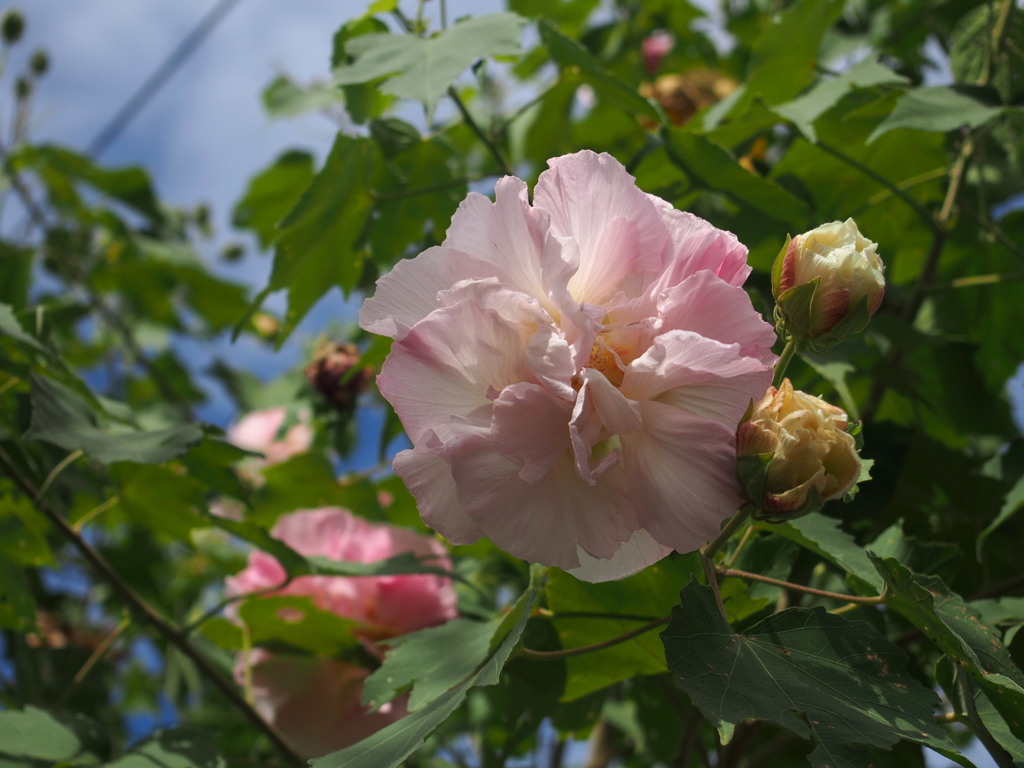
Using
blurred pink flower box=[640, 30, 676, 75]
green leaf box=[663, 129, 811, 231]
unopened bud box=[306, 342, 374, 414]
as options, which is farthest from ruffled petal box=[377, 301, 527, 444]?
blurred pink flower box=[640, 30, 676, 75]

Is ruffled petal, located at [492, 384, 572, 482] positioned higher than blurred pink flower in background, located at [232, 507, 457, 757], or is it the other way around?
ruffled petal, located at [492, 384, 572, 482]

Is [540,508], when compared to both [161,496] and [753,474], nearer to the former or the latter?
[753,474]

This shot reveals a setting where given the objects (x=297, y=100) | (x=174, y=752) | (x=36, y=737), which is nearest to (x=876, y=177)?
(x=297, y=100)

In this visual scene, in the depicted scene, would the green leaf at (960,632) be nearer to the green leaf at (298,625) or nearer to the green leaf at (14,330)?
the green leaf at (298,625)

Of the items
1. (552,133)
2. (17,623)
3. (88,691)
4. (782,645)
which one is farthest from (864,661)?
(88,691)

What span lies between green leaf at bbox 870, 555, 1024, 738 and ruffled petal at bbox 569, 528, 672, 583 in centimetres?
13

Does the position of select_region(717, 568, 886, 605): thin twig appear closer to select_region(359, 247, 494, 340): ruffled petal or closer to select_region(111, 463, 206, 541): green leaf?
select_region(359, 247, 494, 340): ruffled petal

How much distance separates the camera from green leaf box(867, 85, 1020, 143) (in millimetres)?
912

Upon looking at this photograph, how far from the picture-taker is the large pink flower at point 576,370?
1.77ft

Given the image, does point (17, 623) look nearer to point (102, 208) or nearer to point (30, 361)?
point (30, 361)

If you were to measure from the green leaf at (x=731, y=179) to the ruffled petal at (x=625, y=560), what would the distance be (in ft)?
1.58

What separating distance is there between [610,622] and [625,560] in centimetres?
22

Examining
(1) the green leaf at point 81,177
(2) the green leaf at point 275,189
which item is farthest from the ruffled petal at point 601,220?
(1) the green leaf at point 81,177

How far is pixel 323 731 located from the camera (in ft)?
3.47
